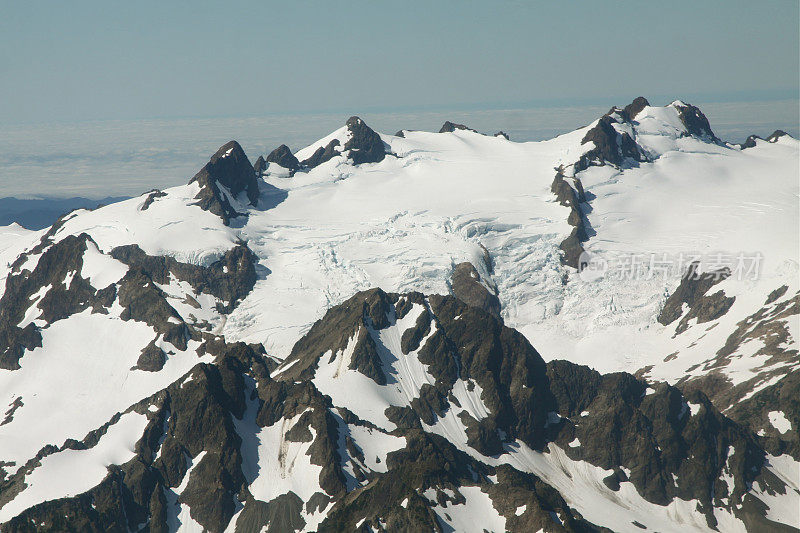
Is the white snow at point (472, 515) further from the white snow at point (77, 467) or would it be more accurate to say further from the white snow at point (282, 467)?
the white snow at point (77, 467)

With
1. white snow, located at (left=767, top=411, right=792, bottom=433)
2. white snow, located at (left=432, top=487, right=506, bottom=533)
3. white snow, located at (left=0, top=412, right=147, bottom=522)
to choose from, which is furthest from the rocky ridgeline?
white snow, located at (left=767, top=411, right=792, bottom=433)

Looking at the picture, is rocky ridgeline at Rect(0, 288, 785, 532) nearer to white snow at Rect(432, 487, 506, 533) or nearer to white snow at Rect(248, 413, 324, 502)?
white snow at Rect(248, 413, 324, 502)

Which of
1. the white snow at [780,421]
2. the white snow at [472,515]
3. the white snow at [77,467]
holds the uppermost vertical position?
the white snow at [77,467]

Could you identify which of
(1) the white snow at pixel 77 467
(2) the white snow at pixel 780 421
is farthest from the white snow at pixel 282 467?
(2) the white snow at pixel 780 421

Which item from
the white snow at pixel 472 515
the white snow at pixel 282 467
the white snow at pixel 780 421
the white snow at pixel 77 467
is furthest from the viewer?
the white snow at pixel 780 421

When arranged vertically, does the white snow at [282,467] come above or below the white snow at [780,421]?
above

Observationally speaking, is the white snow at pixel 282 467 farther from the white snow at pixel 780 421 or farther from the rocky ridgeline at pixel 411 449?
the white snow at pixel 780 421

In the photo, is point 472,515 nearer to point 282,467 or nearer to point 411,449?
point 411,449

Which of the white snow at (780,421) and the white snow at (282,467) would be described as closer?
the white snow at (282,467)

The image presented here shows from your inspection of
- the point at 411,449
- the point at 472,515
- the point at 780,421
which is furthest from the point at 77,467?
the point at 780,421

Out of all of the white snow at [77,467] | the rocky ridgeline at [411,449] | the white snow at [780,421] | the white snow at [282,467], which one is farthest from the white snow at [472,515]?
the white snow at [780,421]

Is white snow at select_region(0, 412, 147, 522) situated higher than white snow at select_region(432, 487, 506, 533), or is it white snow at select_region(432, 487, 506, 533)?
white snow at select_region(0, 412, 147, 522)

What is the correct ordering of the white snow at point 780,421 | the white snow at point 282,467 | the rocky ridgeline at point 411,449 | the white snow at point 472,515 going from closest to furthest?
the white snow at point 472,515
the rocky ridgeline at point 411,449
the white snow at point 282,467
the white snow at point 780,421
